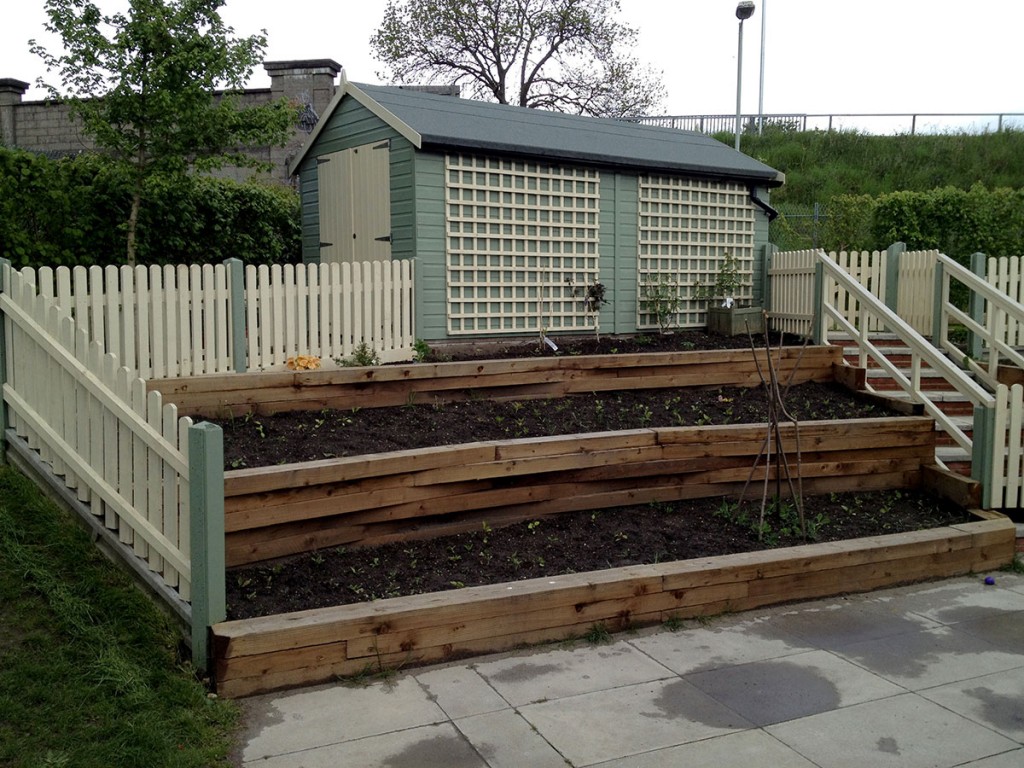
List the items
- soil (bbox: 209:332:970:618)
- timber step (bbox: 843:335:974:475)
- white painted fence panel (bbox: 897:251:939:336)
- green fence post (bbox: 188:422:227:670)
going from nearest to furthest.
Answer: green fence post (bbox: 188:422:227:670) → soil (bbox: 209:332:970:618) → timber step (bbox: 843:335:974:475) → white painted fence panel (bbox: 897:251:939:336)

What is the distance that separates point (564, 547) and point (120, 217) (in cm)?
796

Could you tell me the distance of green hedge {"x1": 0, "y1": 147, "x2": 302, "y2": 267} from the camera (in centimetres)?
927

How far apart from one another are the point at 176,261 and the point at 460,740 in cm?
984

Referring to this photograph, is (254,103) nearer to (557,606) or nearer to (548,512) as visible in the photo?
(548,512)

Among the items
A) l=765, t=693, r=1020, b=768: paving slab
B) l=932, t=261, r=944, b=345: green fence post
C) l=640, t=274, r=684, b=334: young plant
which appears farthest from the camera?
l=640, t=274, r=684, b=334: young plant

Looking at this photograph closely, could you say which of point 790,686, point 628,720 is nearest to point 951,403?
point 790,686

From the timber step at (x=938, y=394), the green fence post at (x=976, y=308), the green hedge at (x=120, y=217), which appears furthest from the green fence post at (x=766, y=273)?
the green hedge at (x=120, y=217)

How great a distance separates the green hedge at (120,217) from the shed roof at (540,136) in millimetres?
1464

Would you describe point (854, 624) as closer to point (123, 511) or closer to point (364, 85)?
point (123, 511)

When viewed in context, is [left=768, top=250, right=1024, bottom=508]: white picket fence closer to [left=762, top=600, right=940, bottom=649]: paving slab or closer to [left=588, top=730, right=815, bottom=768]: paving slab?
[left=762, top=600, right=940, bottom=649]: paving slab

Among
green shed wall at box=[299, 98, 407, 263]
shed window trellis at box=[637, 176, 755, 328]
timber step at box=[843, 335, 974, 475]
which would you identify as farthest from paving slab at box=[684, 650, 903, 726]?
shed window trellis at box=[637, 176, 755, 328]

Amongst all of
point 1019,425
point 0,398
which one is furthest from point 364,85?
point 1019,425

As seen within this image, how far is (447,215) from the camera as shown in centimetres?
952

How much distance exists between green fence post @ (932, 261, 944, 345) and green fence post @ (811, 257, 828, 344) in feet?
4.27
